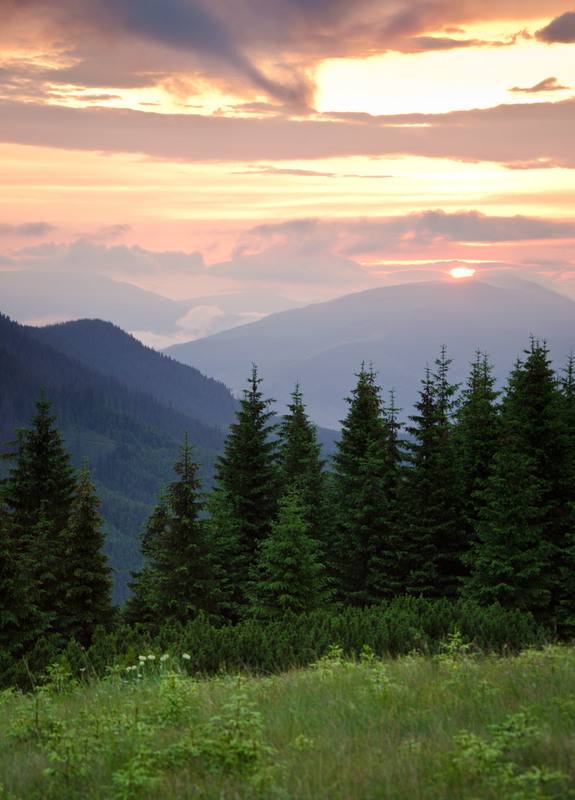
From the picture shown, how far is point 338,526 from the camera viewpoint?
30906 millimetres

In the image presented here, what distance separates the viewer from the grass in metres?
4.79

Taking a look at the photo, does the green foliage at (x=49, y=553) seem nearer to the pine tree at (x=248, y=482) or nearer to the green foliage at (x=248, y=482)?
the pine tree at (x=248, y=482)

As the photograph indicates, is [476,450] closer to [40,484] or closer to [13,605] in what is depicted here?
[13,605]

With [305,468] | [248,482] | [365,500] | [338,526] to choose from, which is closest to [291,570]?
[365,500]

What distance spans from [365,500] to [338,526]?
3.27m

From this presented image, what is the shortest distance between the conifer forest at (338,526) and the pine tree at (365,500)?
89mm

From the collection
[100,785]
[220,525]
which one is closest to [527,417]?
[220,525]

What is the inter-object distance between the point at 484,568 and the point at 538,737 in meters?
18.8

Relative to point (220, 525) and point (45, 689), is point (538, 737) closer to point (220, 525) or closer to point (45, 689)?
point (45, 689)

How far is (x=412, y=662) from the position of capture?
8.55 metres

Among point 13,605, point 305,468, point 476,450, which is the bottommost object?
point 13,605

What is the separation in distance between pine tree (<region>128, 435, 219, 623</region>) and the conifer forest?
0.26 ft

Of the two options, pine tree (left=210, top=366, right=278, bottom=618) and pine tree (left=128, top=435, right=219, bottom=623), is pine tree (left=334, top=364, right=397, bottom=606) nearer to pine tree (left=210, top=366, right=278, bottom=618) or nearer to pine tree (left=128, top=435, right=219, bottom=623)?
pine tree (left=210, top=366, right=278, bottom=618)

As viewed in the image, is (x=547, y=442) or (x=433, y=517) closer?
(x=547, y=442)
